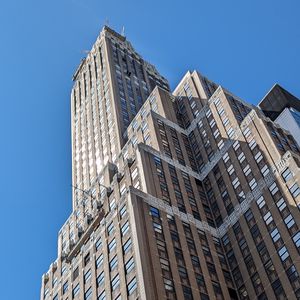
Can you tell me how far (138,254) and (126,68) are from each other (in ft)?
295

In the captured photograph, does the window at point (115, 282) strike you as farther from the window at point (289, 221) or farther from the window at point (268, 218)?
the window at point (289, 221)

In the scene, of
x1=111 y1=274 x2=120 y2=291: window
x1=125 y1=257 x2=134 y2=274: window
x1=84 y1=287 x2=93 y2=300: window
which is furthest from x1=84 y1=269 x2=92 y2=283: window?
x1=125 y1=257 x2=134 y2=274: window

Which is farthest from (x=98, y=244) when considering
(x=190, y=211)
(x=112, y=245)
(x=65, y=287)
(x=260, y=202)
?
(x=260, y=202)

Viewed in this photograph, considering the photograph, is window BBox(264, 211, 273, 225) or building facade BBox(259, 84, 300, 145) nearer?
window BBox(264, 211, 273, 225)

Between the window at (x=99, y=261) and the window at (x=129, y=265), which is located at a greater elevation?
the window at (x=99, y=261)

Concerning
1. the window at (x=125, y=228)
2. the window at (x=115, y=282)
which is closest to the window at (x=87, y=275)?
the window at (x=115, y=282)

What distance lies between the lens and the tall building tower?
76312mm

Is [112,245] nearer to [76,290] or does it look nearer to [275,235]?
[76,290]

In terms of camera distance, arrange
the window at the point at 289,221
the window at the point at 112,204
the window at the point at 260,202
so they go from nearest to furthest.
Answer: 1. the window at the point at 289,221
2. the window at the point at 260,202
3. the window at the point at 112,204

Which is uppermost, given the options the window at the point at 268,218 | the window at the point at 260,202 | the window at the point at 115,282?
the window at the point at 260,202

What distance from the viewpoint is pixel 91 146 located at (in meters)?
139

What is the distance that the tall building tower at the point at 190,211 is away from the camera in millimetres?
76312

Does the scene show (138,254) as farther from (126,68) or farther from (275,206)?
(126,68)

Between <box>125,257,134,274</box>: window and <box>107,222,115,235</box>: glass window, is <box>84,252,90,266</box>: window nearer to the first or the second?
<box>107,222,115,235</box>: glass window
